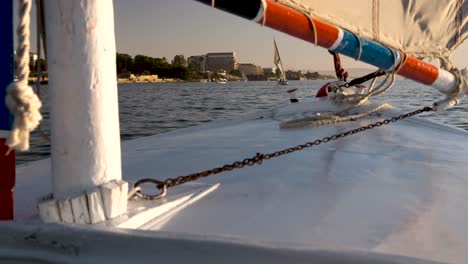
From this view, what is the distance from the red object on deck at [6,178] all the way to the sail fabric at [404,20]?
0.94 meters

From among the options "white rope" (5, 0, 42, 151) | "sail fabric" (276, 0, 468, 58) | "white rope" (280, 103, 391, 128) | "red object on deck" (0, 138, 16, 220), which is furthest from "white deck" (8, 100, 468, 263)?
"sail fabric" (276, 0, 468, 58)

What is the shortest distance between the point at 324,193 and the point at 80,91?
114cm

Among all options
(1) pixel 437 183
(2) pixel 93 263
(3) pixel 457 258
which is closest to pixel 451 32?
(1) pixel 437 183

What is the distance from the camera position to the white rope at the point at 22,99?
0.98m

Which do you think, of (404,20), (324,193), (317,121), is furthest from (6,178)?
(317,121)

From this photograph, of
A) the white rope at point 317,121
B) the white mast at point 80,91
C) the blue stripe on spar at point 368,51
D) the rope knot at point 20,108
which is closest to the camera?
the rope knot at point 20,108

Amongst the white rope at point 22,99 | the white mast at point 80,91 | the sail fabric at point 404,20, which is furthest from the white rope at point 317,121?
the white rope at point 22,99

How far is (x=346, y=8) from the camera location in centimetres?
191

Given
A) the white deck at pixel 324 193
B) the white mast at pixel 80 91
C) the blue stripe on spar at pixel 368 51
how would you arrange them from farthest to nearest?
the blue stripe on spar at pixel 368 51 < the white deck at pixel 324 193 < the white mast at pixel 80 91

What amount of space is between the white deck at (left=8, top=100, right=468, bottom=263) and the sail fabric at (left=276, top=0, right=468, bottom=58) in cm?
64

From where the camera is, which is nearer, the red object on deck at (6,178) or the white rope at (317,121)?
the red object on deck at (6,178)

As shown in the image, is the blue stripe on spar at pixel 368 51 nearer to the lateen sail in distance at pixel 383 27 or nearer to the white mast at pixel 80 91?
the lateen sail in distance at pixel 383 27

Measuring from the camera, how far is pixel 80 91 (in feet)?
3.60

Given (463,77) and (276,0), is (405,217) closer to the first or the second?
(276,0)
